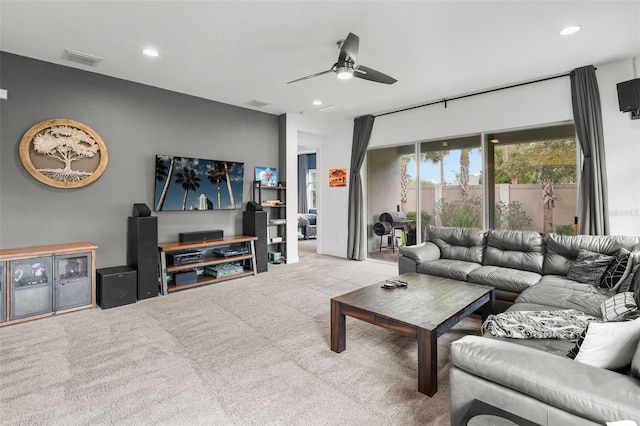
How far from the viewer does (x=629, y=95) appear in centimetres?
371

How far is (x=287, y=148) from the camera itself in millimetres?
6336

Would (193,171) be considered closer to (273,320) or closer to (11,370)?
(273,320)

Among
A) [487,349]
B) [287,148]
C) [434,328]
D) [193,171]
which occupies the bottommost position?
[434,328]

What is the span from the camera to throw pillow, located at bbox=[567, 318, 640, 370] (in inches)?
53.6

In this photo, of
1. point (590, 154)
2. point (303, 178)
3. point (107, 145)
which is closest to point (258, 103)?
point (107, 145)

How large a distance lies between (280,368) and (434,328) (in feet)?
3.95

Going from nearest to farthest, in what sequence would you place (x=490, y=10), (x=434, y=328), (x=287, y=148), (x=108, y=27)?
(x=434, y=328), (x=490, y=10), (x=108, y=27), (x=287, y=148)

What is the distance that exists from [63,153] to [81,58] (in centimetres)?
117

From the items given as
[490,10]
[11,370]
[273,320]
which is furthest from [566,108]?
[11,370]

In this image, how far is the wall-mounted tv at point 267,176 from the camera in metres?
6.07

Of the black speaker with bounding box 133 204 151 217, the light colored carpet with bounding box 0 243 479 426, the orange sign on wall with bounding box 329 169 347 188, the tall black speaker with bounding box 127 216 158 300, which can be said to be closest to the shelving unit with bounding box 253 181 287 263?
the orange sign on wall with bounding box 329 169 347 188

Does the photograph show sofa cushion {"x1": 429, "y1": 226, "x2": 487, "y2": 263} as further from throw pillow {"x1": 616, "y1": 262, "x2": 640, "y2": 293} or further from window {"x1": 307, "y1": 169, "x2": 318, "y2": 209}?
window {"x1": 307, "y1": 169, "x2": 318, "y2": 209}

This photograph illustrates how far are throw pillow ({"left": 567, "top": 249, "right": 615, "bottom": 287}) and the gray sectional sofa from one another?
55mm

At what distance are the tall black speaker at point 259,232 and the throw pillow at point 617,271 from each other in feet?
14.8
